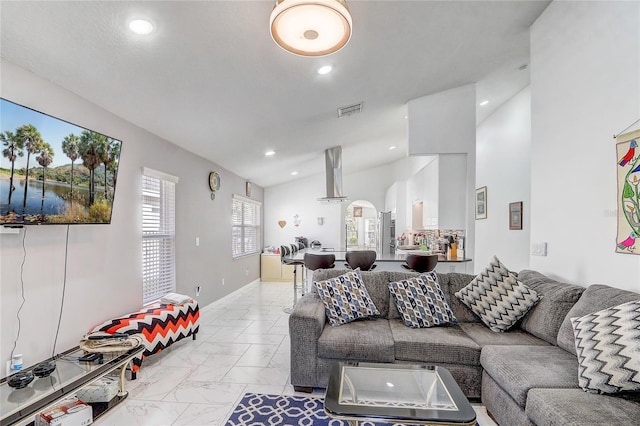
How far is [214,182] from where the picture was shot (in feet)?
17.0

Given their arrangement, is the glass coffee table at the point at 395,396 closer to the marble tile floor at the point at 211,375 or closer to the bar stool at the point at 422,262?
the marble tile floor at the point at 211,375

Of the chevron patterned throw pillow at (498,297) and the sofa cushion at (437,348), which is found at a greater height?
the chevron patterned throw pillow at (498,297)

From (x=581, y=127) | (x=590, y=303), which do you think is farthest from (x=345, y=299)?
(x=581, y=127)

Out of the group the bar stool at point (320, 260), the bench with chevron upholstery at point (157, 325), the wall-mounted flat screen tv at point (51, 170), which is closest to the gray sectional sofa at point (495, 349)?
the bar stool at point (320, 260)

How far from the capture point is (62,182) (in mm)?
2311

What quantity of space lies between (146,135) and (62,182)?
1330mm

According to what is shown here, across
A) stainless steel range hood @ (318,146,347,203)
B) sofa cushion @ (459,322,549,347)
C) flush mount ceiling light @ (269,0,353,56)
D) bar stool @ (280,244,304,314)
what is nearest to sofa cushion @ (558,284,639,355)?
sofa cushion @ (459,322,549,347)

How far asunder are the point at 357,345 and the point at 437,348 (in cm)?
60

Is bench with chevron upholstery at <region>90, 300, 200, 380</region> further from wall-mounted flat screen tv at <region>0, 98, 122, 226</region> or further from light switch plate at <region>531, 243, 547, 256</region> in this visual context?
light switch plate at <region>531, 243, 547, 256</region>

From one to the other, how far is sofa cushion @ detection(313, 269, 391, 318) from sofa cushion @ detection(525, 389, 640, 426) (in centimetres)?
149

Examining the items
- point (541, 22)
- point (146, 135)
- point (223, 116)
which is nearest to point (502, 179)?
point (541, 22)

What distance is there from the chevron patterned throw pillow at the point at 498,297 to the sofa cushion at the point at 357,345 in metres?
0.85

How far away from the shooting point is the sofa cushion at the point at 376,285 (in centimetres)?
309

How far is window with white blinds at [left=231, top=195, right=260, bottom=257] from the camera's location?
6465mm
